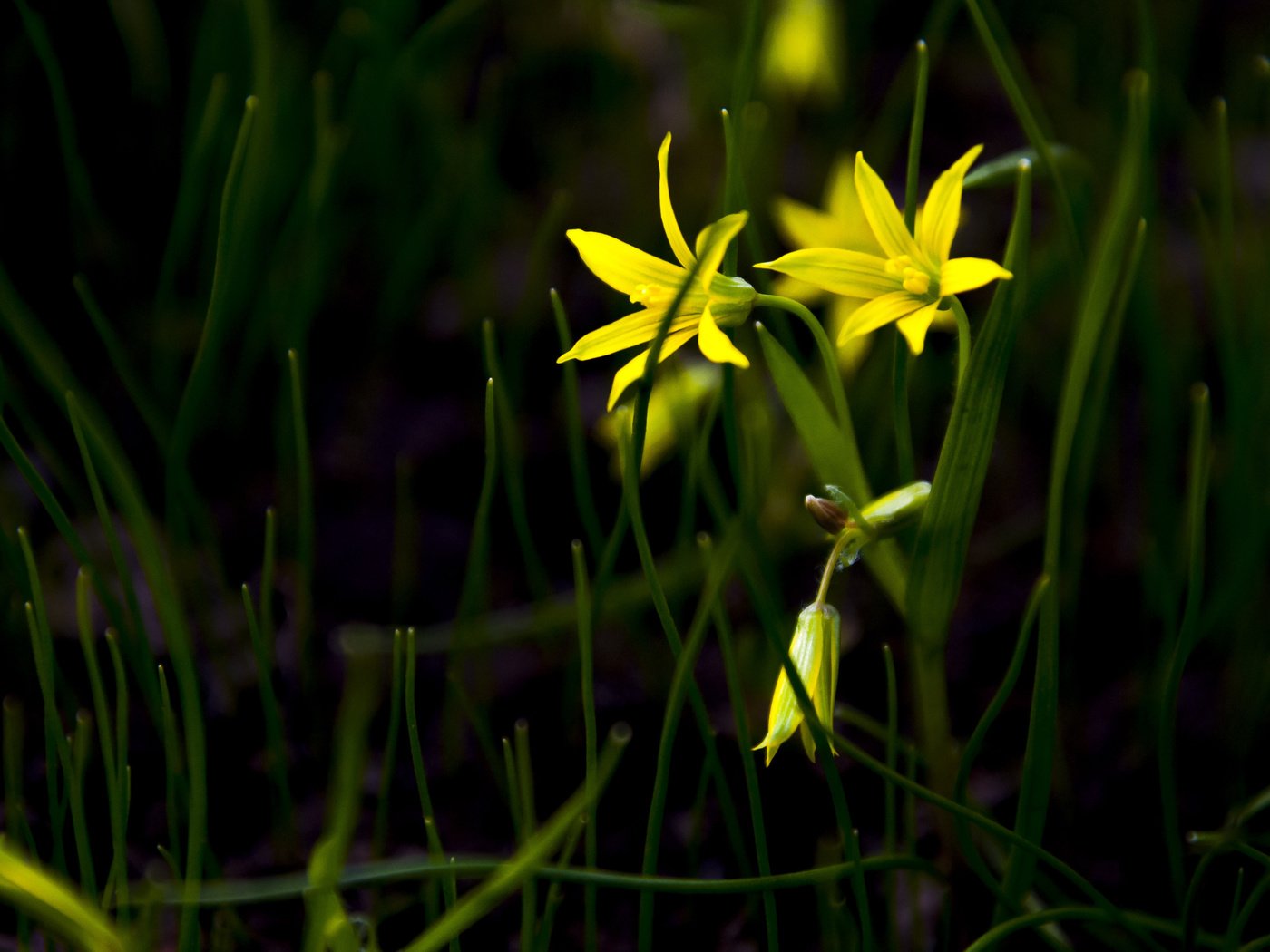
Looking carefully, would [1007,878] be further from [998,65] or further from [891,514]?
[998,65]

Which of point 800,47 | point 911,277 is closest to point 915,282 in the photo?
point 911,277

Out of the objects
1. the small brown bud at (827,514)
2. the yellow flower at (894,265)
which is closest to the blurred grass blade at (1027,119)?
the yellow flower at (894,265)

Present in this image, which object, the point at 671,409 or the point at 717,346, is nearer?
the point at 717,346

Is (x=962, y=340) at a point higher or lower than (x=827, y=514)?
higher

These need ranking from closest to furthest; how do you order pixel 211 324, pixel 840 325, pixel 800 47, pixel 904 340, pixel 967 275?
pixel 967 275, pixel 904 340, pixel 211 324, pixel 840 325, pixel 800 47

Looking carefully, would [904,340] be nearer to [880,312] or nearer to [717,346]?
[880,312]

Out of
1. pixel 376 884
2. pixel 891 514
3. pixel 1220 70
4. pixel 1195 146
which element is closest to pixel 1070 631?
pixel 891 514

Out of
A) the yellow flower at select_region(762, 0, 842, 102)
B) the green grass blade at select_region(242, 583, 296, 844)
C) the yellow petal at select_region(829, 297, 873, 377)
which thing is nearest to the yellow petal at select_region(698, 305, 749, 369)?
the green grass blade at select_region(242, 583, 296, 844)
